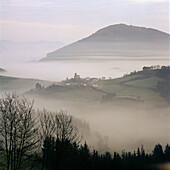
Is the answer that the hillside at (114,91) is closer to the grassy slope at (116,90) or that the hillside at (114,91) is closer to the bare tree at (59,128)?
the grassy slope at (116,90)

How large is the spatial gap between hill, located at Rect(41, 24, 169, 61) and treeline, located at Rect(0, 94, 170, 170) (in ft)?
216

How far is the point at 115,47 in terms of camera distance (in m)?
88.9

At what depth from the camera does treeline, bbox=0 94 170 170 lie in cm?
652

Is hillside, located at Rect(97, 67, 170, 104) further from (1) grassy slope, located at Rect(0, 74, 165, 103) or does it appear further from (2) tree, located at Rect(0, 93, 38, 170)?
(2) tree, located at Rect(0, 93, 38, 170)

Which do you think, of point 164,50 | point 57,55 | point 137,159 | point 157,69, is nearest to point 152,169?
point 137,159

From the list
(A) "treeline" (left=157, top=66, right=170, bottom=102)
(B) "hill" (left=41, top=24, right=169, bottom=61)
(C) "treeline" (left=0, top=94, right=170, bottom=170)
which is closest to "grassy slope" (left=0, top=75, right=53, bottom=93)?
(A) "treeline" (left=157, top=66, right=170, bottom=102)

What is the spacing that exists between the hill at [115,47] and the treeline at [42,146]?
65.9 meters

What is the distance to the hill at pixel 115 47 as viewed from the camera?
260 feet

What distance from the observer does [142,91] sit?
145 feet

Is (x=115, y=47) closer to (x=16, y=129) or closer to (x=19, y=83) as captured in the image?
(x=19, y=83)

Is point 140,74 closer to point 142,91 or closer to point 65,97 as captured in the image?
point 142,91

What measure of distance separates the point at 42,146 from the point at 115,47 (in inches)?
3096

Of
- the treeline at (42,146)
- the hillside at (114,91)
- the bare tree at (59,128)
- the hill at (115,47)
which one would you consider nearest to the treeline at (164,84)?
the hillside at (114,91)

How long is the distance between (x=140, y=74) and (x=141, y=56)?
3293cm
